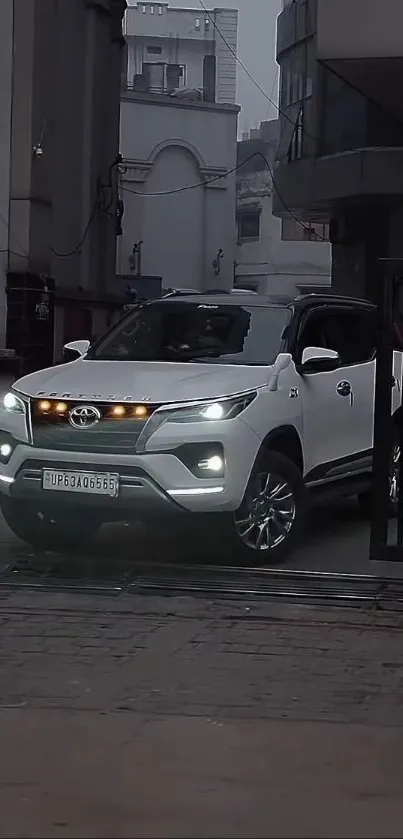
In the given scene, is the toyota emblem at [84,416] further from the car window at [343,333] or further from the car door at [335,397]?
the car window at [343,333]

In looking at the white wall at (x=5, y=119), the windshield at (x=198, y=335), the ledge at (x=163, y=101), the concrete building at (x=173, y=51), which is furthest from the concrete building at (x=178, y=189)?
the windshield at (x=198, y=335)

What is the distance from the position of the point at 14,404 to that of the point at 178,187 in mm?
30856

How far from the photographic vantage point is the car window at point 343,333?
9242mm

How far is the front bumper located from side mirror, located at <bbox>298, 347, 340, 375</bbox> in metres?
0.99

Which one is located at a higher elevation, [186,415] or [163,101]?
[163,101]

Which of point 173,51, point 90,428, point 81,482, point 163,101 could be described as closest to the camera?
point 81,482

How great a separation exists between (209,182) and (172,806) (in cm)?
3511

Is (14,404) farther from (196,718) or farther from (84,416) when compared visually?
(196,718)

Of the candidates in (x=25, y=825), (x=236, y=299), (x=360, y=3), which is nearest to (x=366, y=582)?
(x=236, y=299)

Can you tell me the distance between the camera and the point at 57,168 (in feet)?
68.5

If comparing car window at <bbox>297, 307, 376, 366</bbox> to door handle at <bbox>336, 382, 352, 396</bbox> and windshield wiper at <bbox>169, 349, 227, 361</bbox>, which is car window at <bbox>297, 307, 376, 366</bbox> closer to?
door handle at <bbox>336, 382, 352, 396</bbox>

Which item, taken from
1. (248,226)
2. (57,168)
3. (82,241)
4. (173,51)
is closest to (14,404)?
(57,168)

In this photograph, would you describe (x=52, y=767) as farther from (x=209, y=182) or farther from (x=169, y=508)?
(x=209, y=182)

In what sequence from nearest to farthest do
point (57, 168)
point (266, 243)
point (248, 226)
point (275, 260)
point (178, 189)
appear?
point (57, 168), point (178, 189), point (275, 260), point (266, 243), point (248, 226)
